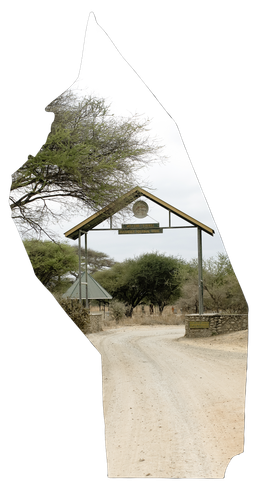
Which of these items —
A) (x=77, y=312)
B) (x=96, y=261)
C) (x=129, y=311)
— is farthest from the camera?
(x=129, y=311)

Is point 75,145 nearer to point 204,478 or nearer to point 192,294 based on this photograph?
point 192,294

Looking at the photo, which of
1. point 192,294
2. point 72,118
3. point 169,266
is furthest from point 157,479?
point 72,118

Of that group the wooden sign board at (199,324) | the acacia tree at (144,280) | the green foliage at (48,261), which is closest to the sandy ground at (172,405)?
the wooden sign board at (199,324)

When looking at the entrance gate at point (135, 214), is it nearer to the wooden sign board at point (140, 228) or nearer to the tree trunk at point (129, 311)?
the wooden sign board at point (140, 228)

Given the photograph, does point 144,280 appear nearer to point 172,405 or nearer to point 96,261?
point 96,261

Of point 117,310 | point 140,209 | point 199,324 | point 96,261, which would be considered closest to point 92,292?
point 96,261

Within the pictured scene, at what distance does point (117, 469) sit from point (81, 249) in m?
2.09

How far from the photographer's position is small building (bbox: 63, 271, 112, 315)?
12.5 ft

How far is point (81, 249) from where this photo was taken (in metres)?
4.09

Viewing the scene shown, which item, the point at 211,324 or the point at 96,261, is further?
the point at 211,324

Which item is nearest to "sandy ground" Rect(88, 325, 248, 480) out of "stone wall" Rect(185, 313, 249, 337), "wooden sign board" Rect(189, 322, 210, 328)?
"stone wall" Rect(185, 313, 249, 337)

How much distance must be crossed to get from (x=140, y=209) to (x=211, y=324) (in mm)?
1695

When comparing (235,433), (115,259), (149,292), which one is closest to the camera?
(235,433)

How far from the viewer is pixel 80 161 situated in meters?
3.50
